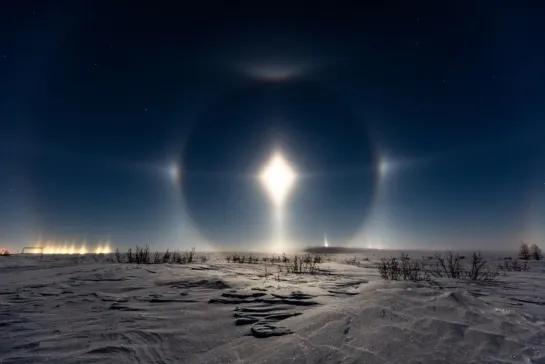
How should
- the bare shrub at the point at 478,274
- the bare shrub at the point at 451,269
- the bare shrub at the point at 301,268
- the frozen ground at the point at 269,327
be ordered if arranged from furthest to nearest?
the bare shrub at the point at 301,268, the bare shrub at the point at 451,269, the bare shrub at the point at 478,274, the frozen ground at the point at 269,327

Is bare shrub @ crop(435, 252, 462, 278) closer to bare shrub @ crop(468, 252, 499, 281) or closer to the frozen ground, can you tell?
bare shrub @ crop(468, 252, 499, 281)

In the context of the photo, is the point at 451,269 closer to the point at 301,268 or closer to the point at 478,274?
the point at 478,274

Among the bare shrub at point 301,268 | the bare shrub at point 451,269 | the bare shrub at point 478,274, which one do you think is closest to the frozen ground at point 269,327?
the bare shrub at point 478,274

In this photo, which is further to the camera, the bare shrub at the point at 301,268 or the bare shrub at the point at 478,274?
the bare shrub at the point at 301,268

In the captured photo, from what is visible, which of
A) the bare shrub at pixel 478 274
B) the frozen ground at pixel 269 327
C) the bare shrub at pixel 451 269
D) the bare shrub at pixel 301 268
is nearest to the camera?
the frozen ground at pixel 269 327

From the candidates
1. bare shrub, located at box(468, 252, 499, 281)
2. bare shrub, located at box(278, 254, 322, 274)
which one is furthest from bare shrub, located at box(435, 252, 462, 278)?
bare shrub, located at box(278, 254, 322, 274)

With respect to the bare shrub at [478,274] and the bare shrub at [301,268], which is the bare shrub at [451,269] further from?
the bare shrub at [301,268]

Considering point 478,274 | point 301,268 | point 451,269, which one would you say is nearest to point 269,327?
point 301,268

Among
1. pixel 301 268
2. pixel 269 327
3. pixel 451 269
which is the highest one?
pixel 451 269
